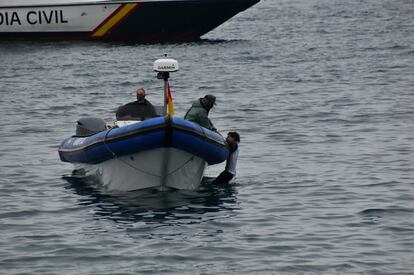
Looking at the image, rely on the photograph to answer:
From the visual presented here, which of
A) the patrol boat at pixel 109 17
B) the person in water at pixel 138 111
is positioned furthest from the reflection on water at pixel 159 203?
the patrol boat at pixel 109 17

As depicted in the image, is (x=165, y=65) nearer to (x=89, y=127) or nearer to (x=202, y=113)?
(x=202, y=113)

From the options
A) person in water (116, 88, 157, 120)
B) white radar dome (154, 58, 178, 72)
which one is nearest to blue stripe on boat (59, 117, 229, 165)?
white radar dome (154, 58, 178, 72)

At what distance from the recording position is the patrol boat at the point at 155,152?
20328 millimetres

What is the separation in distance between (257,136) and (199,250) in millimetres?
11070

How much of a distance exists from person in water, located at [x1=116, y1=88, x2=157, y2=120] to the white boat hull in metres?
1.48

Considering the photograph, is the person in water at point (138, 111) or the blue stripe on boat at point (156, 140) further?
the person in water at point (138, 111)

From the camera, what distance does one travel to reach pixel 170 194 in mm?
21312

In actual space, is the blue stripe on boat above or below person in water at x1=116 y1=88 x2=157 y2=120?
below

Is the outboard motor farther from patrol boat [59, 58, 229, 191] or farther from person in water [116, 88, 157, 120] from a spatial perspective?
patrol boat [59, 58, 229, 191]

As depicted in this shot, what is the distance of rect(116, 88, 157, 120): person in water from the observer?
75.4ft

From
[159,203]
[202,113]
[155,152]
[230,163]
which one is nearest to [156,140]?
[155,152]

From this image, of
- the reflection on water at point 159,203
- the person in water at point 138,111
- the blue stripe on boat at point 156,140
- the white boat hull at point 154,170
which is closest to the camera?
the reflection on water at point 159,203

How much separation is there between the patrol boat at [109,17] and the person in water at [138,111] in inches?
1100

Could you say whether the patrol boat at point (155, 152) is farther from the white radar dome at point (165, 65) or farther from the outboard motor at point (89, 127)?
the outboard motor at point (89, 127)
